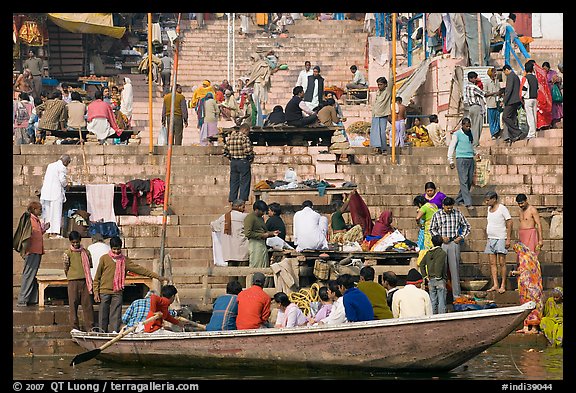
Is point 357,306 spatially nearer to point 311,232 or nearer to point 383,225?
point 311,232

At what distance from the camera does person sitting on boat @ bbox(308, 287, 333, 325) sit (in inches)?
609

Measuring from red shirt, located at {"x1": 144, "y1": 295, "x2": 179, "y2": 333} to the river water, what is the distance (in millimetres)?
463

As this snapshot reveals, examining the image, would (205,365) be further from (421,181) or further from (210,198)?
(421,181)

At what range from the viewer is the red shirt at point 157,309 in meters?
15.3

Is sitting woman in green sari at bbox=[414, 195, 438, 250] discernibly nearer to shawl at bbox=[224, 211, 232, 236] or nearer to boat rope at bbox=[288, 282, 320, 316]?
boat rope at bbox=[288, 282, 320, 316]

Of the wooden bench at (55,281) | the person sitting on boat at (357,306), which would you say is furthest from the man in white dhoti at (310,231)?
the person sitting on boat at (357,306)

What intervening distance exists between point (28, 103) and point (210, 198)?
19.9 feet

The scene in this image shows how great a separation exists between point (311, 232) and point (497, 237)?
236 centimetres

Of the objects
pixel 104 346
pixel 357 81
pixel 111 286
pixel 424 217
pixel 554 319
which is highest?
pixel 357 81

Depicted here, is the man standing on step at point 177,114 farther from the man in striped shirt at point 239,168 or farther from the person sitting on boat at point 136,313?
the person sitting on boat at point 136,313

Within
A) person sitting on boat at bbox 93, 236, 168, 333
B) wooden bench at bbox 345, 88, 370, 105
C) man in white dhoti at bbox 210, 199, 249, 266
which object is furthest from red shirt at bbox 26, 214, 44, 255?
wooden bench at bbox 345, 88, 370, 105

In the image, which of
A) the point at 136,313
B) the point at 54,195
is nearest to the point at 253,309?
the point at 136,313

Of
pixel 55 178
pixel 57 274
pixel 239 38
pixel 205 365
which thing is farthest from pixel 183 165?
pixel 239 38

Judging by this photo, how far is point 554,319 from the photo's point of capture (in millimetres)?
16703
